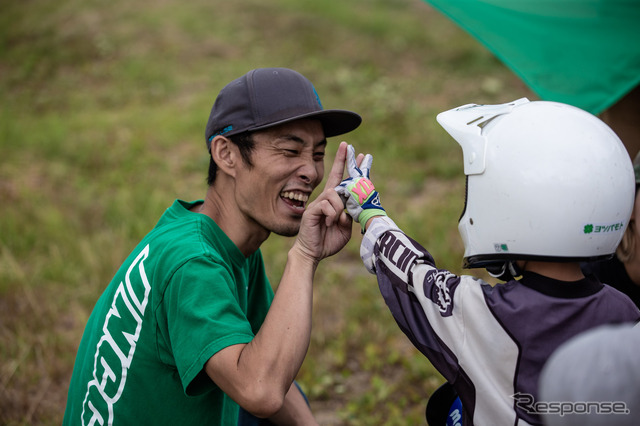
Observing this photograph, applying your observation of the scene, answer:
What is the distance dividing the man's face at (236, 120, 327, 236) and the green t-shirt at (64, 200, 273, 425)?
0.76ft

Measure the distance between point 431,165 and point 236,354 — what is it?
677 cm

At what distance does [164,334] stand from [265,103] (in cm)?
109

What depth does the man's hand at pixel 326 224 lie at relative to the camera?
2465mm

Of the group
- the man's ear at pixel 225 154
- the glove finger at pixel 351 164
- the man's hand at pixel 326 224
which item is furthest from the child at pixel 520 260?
the man's ear at pixel 225 154

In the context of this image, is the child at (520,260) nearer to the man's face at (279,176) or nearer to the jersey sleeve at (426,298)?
the jersey sleeve at (426,298)

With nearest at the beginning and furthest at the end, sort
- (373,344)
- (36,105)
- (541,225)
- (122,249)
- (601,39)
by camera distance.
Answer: (541,225), (601,39), (373,344), (122,249), (36,105)

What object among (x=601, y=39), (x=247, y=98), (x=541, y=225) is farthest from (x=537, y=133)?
(x=601, y=39)

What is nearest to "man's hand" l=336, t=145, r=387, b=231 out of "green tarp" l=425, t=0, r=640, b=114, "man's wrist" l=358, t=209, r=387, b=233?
"man's wrist" l=358, t=209, r=387, b=233

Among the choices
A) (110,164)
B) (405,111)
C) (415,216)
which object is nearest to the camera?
(415,216)

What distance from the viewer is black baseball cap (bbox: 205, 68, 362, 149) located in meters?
2.69

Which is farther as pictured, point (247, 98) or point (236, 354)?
point (247, 98)

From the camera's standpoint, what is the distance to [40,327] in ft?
16.9

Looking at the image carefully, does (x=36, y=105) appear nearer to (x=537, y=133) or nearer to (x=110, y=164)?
(x=110, y=164)

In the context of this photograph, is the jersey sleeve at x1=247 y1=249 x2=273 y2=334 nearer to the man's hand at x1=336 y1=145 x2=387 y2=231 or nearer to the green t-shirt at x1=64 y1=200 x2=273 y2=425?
the green t-shirt at x1=64 y1=200 x2=273 y2=425
